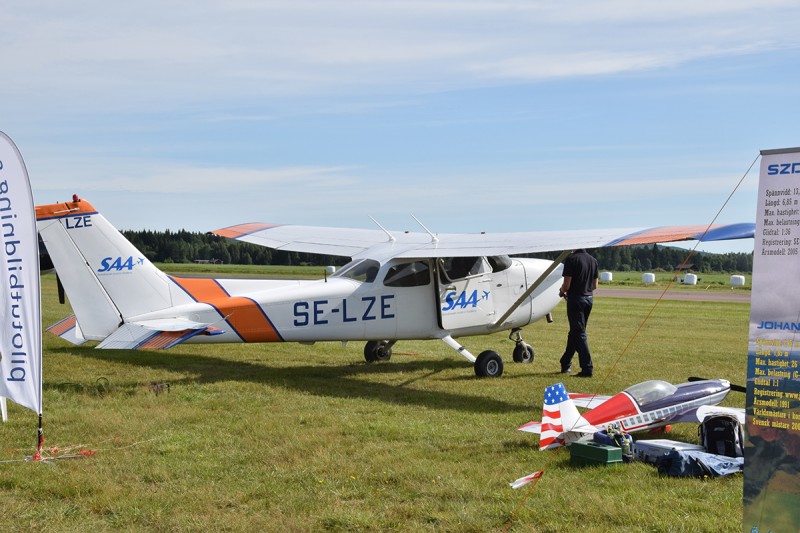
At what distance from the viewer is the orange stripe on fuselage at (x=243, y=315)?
1051 cm

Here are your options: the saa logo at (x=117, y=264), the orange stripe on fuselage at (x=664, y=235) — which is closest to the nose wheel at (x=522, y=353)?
the orange stripe on fuselage at (x=664, y=235)

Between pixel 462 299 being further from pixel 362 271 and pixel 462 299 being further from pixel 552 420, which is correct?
pixel 552 420

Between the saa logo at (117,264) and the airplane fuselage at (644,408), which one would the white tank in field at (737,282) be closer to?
the airplane fuselage at (644,408)

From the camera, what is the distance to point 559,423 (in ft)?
22.4

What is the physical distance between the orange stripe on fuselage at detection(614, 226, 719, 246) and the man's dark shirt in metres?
1.41

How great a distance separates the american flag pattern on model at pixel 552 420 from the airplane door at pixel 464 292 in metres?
4.70

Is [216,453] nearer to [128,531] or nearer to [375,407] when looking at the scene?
[128,531]

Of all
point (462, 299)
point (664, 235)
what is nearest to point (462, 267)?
point (462, 299)

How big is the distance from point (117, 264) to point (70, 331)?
165cm

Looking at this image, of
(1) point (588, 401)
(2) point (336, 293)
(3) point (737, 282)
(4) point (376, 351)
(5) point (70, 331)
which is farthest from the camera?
(3) point (737, 282)

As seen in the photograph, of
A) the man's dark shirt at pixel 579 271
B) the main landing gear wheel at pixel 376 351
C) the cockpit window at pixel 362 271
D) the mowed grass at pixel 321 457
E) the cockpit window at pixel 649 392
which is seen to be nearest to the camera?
the mowed grass at pixel 321 457

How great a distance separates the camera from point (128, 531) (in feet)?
16.2

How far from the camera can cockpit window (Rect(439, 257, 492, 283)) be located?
1173 centimetres

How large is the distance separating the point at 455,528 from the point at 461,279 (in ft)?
23.0
